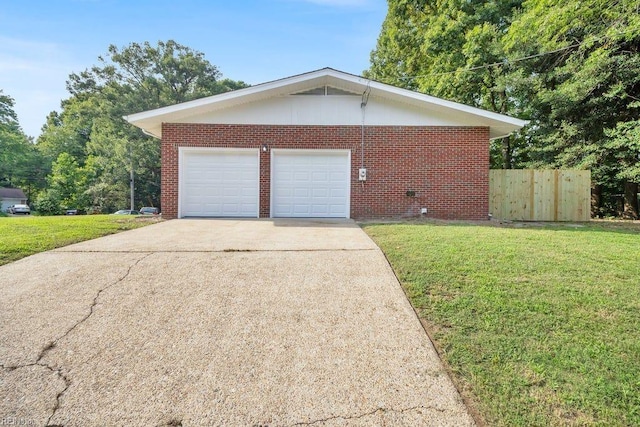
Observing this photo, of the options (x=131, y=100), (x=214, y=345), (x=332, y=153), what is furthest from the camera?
(x=131, y=100)

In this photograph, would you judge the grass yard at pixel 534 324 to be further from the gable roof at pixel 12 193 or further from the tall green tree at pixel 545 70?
the gable roof at pixel 12 193

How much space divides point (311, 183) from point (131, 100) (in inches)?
1017

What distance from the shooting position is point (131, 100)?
27891 millimetres

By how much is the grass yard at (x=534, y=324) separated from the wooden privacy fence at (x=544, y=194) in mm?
5541

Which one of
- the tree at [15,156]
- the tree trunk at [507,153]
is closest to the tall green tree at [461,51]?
the tree trunk at [507,153]

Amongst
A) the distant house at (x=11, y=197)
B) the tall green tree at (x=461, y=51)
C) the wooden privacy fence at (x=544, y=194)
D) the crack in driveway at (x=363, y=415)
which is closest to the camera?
the crack in driveway at (x=363, y=415)

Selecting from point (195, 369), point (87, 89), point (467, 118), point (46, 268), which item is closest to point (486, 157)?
point (467, 118)

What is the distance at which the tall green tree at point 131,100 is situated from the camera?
28.1m

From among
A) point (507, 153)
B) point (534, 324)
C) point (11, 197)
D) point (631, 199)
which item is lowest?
point (534, 324)

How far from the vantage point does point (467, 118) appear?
9.19 metres

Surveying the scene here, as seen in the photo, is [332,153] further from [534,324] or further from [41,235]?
[534,324]

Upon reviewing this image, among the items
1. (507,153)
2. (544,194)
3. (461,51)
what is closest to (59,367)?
(544,194)

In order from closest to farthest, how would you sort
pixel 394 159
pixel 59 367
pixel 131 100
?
pixel 59 367 < pixel 394 159 < pixel 131 100

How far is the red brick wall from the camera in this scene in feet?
30.8
